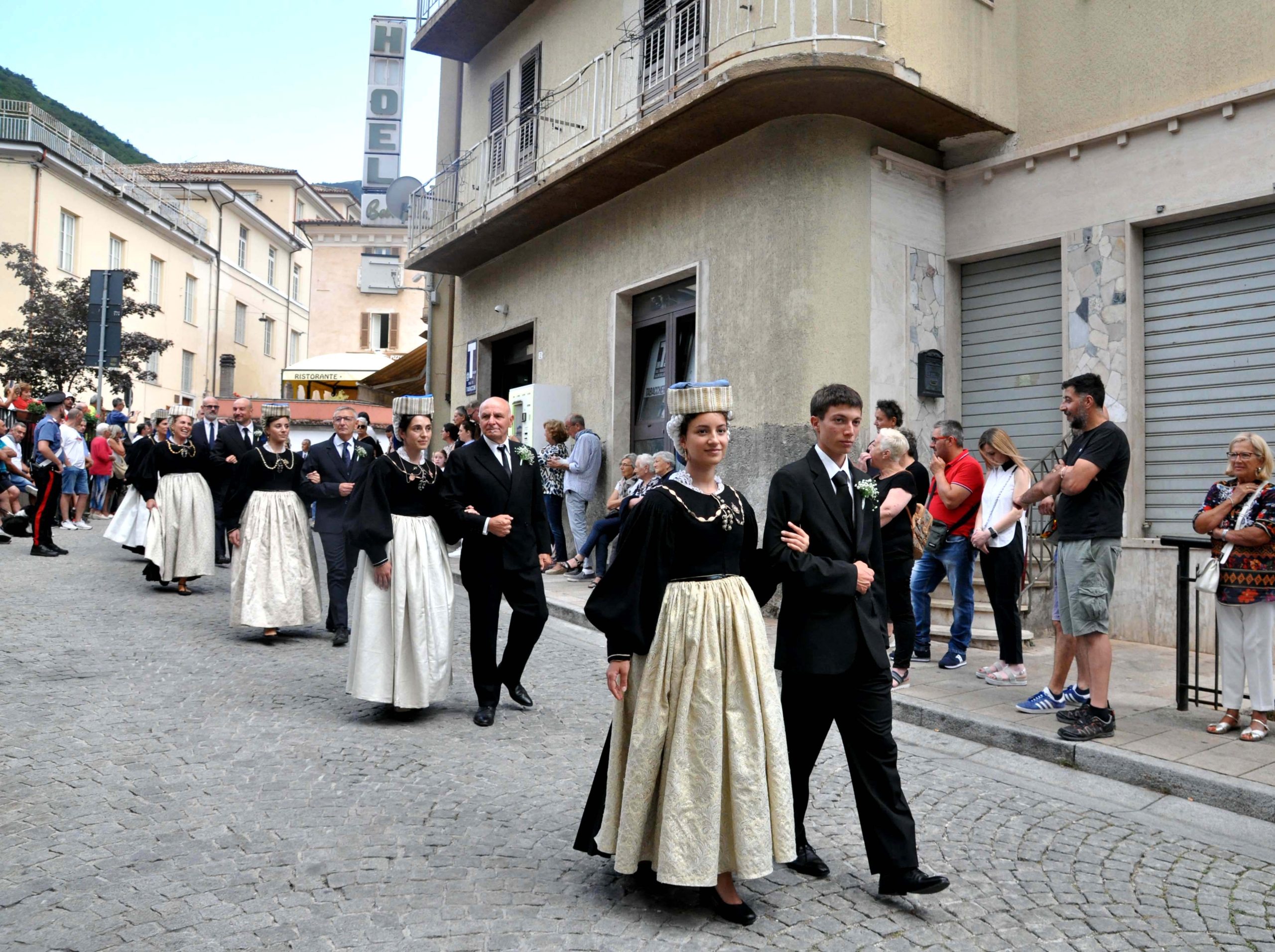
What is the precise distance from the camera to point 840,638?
12.5 ft

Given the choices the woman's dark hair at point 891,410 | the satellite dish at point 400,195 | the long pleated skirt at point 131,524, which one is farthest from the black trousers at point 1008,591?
the satellite dish at point 400,195

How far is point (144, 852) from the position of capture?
3988 millimetres

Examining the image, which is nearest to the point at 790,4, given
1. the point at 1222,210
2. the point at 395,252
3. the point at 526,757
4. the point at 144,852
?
the point at 1222,210

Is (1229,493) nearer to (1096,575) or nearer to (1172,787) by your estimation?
(1096,575)

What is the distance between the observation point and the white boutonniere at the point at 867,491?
3975mm

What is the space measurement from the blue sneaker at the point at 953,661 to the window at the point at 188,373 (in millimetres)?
38296

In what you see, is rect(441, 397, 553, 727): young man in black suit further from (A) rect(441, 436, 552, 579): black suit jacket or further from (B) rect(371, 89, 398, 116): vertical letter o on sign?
(B) rect(371, 89, 398, 116): vertical letter o on sign

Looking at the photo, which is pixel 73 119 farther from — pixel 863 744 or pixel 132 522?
pixel 863 744

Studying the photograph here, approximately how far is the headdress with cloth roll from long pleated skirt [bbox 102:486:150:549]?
1165cm

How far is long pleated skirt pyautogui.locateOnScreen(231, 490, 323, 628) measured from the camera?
876 cm

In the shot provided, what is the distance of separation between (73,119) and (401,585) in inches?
1991

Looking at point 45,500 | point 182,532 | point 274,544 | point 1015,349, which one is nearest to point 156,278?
point 45,500

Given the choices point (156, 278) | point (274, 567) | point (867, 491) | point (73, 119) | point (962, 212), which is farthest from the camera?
point (73, 119)

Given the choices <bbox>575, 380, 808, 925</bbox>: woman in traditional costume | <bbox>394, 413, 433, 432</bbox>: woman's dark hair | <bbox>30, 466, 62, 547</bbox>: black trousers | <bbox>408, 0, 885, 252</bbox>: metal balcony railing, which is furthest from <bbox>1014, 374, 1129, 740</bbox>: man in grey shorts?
<bbox>30, 466, 62, 547</bbox>: black trousers
